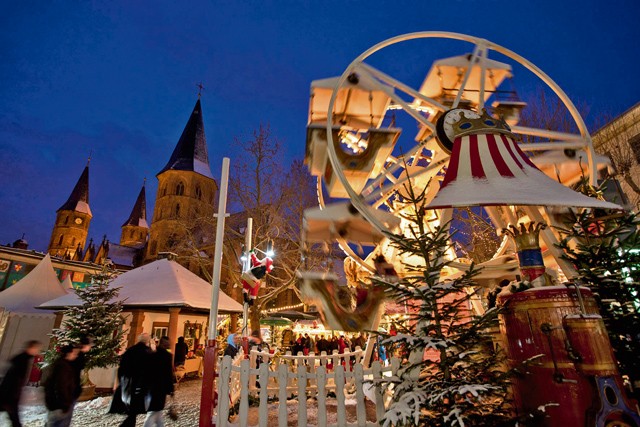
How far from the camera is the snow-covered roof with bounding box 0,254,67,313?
19062 mm

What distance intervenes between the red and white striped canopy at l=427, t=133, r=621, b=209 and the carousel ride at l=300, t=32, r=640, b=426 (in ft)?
0.04

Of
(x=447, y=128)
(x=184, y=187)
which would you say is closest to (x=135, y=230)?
(x=184, y=187)

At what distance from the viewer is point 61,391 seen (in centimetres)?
515

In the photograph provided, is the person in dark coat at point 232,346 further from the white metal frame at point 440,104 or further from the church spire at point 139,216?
the church spire at point 139,216

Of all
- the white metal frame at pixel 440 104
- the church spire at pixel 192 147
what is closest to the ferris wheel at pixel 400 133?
the white metal frame at pixel 440 104

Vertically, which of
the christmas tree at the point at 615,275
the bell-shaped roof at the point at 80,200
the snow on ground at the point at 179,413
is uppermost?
the bell-shaped roof at the point at 80,200

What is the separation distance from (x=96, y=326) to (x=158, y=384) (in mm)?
7253

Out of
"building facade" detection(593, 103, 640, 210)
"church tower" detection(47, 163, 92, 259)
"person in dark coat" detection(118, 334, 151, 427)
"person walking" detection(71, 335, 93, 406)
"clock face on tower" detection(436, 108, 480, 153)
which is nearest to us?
"person in dark coat" detection(118, 334, 151, 427)

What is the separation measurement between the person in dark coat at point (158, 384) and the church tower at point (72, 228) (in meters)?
71.0

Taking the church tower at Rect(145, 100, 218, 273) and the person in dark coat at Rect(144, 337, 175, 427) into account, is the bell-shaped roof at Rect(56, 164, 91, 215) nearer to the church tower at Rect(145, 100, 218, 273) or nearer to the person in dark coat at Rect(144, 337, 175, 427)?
the church tower at Rect(145, 100, 218, 273)

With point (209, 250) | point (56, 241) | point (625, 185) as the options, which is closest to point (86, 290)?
point (625, 185)

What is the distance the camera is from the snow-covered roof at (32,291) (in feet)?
62.5

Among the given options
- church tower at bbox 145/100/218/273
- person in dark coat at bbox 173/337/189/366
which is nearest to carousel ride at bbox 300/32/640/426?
person in dark coat at bbox 173/337/189/366

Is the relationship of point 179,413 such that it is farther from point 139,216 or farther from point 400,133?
point 139,216
